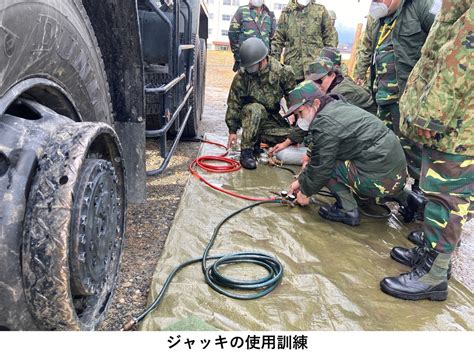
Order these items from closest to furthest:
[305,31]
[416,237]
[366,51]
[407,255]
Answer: [407,255]
[416,237]
[366,51]
[305,31]

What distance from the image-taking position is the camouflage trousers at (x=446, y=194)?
5.37 feet

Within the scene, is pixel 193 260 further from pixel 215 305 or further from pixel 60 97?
pixel 60 97

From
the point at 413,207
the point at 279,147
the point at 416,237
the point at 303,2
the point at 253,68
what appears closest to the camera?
the point at 416,237

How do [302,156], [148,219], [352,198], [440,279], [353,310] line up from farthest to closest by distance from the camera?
[302,156] → [352,198] → [148,219] → [440,279] → [353,310]

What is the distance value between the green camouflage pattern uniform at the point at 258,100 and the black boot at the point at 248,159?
0.05 metres

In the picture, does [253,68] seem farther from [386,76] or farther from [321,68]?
[386,76]

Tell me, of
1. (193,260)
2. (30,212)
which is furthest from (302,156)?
(30,212)

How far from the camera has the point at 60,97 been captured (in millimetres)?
1080

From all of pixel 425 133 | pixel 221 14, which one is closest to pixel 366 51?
pixel 425 133

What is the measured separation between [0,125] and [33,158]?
96 mm

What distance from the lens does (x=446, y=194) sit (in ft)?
5.53

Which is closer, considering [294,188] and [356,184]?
[356,184]

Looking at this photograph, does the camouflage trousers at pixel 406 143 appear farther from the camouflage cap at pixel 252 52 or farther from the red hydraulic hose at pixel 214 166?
the red hydraulic hose at pixel 214 166

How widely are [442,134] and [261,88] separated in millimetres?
2179
